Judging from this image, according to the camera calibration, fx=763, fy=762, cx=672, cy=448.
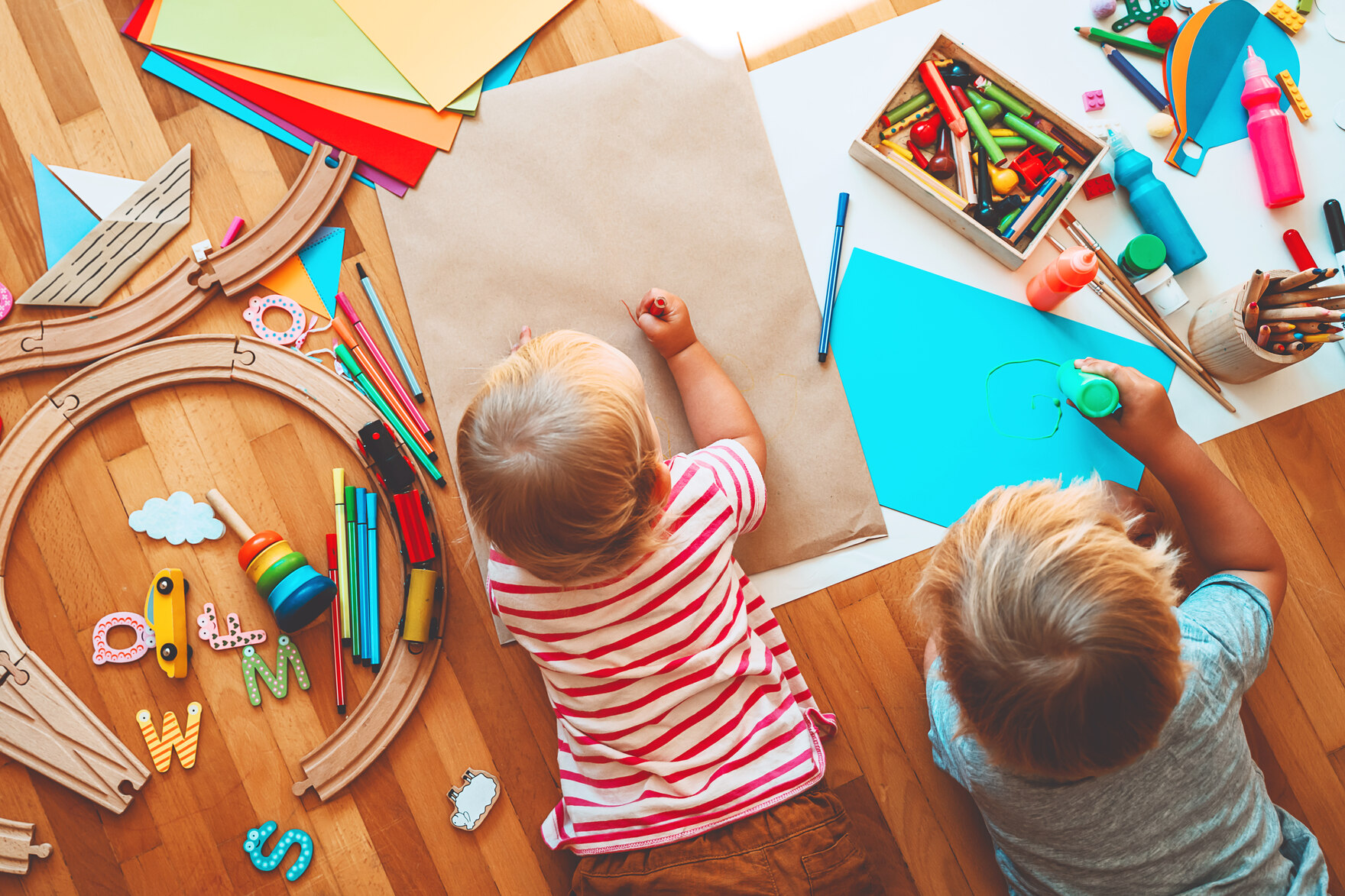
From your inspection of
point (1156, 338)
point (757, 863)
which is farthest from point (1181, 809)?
point (1156, 338)

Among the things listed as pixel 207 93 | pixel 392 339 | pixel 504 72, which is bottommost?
pixel 392 339

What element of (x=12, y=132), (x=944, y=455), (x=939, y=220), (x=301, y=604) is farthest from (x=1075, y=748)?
(x=12, y=132)

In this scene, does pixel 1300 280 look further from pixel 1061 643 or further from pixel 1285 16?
pixel 1061 643

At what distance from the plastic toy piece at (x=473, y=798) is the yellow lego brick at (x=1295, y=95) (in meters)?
1.24

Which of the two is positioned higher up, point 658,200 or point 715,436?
point 658,200

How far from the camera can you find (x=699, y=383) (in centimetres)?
88

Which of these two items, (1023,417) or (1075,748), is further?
(1023,417)

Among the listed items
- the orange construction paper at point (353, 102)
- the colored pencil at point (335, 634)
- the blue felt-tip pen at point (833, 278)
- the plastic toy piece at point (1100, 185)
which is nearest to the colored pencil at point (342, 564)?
the colored pencil at point (335, 634)

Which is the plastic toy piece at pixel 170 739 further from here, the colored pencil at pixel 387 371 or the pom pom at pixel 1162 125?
the pom pom at pixel 1162 125

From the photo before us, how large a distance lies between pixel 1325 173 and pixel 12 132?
1566 mm

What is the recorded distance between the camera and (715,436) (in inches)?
34.2

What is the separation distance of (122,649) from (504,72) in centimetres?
81

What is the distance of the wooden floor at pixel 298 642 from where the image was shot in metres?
0.87

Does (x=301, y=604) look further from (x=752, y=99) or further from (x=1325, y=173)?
(x=1325, y=173)
